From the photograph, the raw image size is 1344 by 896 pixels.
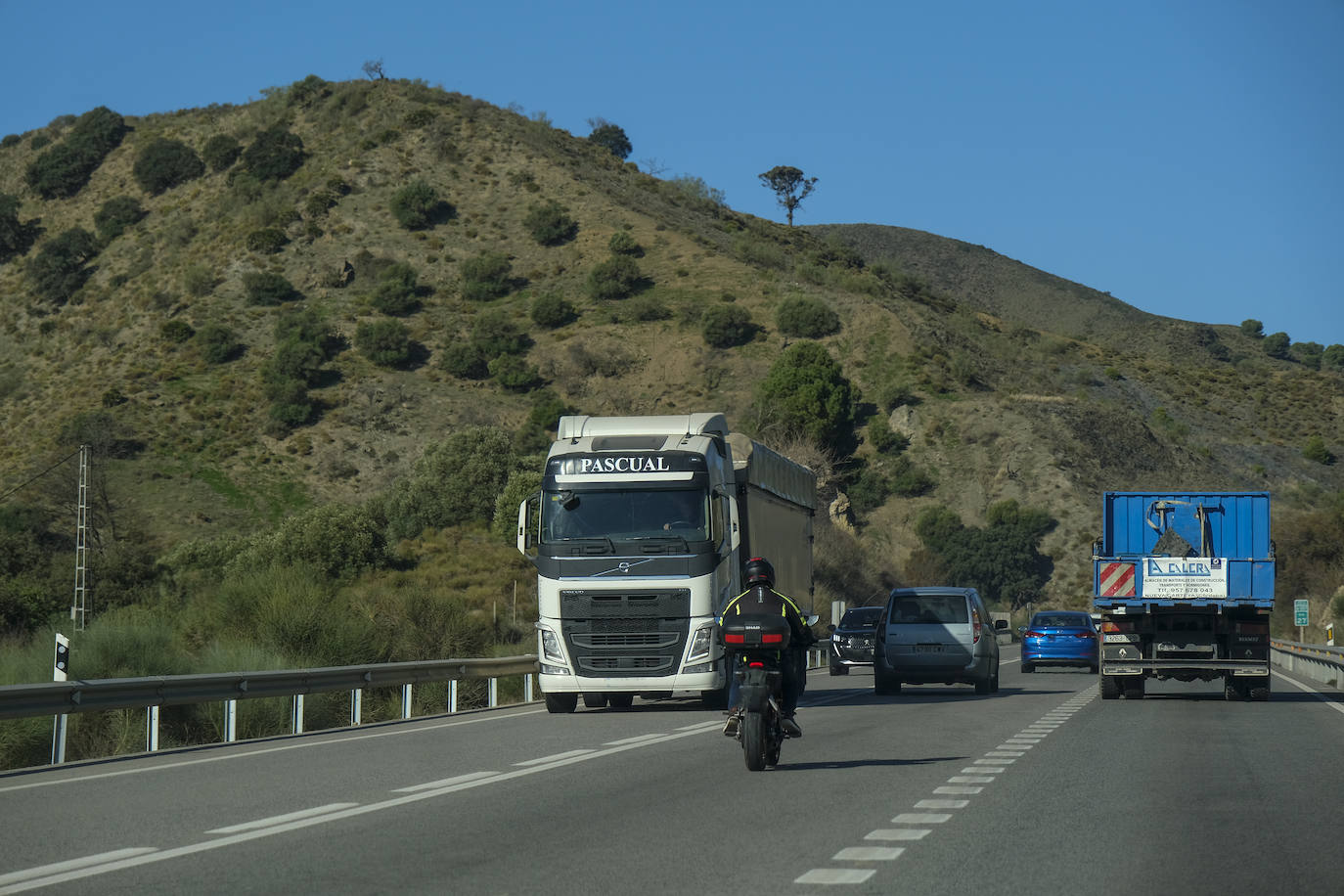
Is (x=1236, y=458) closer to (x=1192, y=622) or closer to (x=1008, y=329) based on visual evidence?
(x=1008, y=329)

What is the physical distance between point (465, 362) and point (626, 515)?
68.3 metres

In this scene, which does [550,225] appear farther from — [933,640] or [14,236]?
[933,640]

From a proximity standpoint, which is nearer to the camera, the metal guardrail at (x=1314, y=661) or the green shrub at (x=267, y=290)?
the metal guardrail at (x=1314, y=661)

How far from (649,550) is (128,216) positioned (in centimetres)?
9590

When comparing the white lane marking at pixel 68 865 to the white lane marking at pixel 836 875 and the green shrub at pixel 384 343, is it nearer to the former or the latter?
the white lane marking at pixel 836 875

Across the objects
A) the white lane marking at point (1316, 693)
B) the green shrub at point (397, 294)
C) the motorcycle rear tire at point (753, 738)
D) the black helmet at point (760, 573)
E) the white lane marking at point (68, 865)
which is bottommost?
the white lane marking at point (1316, 693)

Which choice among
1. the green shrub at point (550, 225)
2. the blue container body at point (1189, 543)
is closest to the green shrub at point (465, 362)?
the green shrub at point (550, 225)

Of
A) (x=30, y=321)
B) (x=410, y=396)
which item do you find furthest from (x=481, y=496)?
(x=30, y=321)

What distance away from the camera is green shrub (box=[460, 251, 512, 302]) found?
96375 millimetres

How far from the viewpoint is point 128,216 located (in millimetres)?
107312

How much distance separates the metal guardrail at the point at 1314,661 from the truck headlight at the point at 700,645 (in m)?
11.1

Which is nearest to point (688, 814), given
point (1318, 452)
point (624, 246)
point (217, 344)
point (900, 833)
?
point (900, 833)

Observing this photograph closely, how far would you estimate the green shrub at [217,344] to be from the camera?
285 ft

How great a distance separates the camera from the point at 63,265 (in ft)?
333
